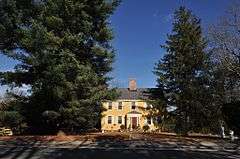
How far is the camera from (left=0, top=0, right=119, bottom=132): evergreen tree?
3544cm

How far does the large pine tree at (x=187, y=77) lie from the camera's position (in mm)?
49094

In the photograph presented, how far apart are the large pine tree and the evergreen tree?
41.9 feet

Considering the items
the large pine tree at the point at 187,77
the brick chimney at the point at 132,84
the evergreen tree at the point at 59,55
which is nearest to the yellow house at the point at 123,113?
the brick chimney at the point at 132,84

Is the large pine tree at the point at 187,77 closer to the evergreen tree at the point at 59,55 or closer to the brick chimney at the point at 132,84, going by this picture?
the evergreen tree at the point at 59,55

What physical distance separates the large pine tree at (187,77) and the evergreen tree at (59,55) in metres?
12.8

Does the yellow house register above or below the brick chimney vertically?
below

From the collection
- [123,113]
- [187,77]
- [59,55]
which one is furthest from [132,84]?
[59,55]

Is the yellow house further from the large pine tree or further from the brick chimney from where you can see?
the large pine tree

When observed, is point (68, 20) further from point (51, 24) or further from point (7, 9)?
point (7, 9)

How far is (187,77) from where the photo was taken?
49.5 metres

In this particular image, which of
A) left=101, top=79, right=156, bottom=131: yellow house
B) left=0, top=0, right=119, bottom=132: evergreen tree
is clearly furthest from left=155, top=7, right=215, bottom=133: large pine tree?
left=101, top=79, right=156, bottom=131: yellow house

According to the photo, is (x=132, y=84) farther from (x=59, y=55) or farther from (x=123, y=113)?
(x=59, y=55)

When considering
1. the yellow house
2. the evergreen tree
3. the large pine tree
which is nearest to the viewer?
the evergreen tree

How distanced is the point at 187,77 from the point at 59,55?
18627 millimetres
